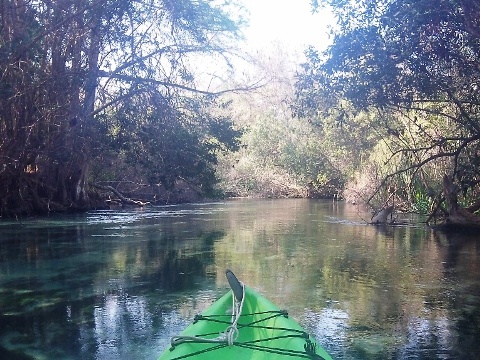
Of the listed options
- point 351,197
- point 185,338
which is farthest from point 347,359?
point 351,197

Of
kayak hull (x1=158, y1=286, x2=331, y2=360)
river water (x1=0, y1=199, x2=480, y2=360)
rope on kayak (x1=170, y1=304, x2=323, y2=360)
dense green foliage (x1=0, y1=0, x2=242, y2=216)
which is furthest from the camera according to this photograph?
dense green foliage (x1=0, y1=0, x2=242, y2=216)

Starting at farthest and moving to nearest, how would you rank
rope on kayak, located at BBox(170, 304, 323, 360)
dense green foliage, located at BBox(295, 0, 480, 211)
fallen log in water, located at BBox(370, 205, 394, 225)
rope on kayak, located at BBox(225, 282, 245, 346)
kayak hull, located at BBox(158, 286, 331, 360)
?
fallen log in water, located at BBox(370, 205, 394, 225) → dense green foliage, located at BBox(295, 0, 480, 211) → rope on kayak, located at BBox(225, 282, 245, 346) → kayak hull, located at BBox(158, 286, 331, 360) → rope on kayak, located at BBox(170, 304, 323, 360)

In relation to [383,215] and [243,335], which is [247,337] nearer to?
[243,335]

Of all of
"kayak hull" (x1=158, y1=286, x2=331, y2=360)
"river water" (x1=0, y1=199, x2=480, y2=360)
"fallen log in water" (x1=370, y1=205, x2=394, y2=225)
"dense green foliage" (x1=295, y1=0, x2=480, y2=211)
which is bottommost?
"river water" (x1=0, y1=199, x2=480, y2=360)

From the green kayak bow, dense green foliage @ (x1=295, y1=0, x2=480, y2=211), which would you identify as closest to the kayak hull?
the green kayak bow

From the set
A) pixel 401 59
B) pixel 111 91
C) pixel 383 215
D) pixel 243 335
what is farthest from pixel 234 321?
pixel 383 215

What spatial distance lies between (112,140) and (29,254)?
4.67 metres

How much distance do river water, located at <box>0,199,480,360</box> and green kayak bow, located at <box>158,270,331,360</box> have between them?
1.06 meters

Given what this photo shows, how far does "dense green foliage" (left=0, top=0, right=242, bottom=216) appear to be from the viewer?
9.34 metres

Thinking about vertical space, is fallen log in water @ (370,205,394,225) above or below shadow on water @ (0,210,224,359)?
above

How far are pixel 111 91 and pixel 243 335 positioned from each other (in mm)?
10794

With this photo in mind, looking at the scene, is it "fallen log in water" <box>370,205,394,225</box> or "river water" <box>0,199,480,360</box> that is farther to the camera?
"fallen log in water" <box>370,205,394,225</box>

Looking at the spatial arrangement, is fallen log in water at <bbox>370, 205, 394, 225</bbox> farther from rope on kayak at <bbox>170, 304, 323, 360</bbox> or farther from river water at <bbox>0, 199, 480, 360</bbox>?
rope on kayak at <bbox>170, 304, 323, 360</bbox>

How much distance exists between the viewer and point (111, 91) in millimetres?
13352
